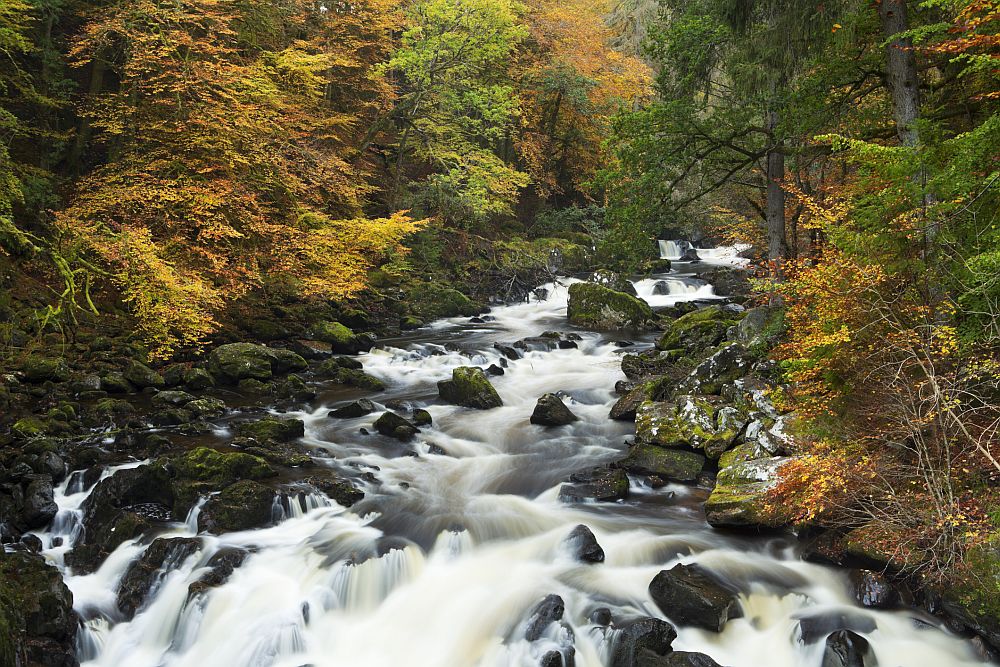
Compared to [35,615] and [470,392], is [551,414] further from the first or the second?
[35,615]

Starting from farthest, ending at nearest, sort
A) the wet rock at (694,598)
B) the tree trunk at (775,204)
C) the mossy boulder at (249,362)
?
the mossy boulder at (249,362)
the tree trunk at (775,204)
the wet rock at (694,598)

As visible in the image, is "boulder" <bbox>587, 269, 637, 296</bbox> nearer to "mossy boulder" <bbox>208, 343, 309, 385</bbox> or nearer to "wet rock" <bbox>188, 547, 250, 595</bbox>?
"mossy boulder" <bbox>208, 343, 309, 385</bbox>

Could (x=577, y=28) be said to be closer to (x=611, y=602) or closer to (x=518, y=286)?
(x=518, y=286)

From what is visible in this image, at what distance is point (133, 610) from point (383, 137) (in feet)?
69.3

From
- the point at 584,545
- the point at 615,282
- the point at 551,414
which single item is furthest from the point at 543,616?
the point at 615,282

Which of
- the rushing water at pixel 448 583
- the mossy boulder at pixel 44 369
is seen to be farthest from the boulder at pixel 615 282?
the mossy boulder at pixel 44 369

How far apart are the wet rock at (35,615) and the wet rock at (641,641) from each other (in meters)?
5.25

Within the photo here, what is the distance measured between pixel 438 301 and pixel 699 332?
10.5 meters

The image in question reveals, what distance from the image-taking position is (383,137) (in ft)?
82.2

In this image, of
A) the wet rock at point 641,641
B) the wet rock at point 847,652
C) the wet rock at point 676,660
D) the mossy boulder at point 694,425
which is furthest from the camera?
the mossy boulder at point 694,425

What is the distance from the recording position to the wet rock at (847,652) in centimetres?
579

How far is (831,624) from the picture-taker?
629cm

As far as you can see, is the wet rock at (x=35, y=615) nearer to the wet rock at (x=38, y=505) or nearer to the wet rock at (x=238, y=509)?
the wet rock at (x=38, y=505)

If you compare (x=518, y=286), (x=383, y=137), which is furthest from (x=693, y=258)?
(x=383, y=137)
